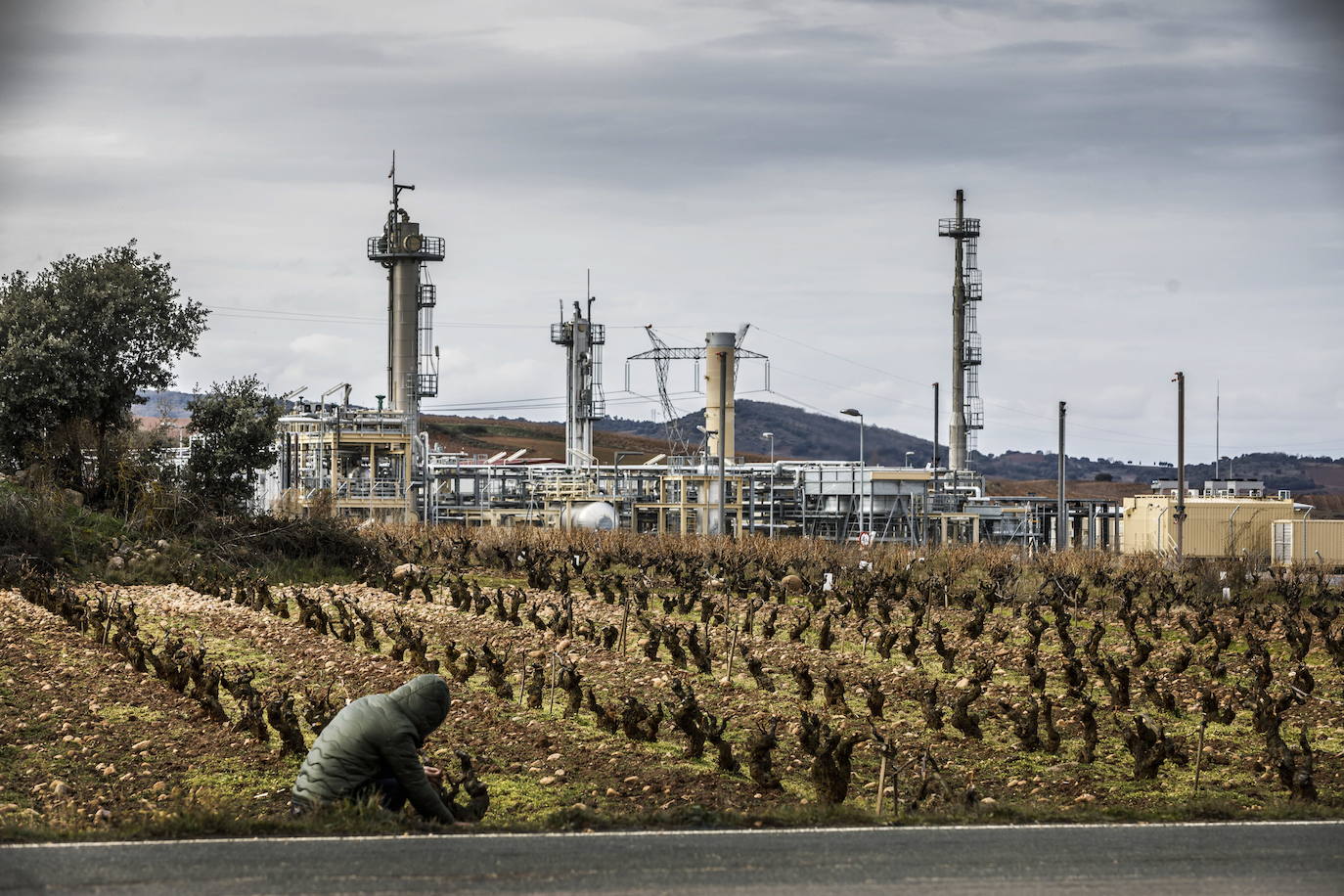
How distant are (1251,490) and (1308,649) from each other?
42.0 m

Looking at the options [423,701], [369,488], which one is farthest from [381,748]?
[369,488]

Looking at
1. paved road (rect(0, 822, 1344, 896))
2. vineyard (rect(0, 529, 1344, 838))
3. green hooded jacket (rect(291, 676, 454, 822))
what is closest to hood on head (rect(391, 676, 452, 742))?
green hooded jacket (rect(291, 676, 454, 822))

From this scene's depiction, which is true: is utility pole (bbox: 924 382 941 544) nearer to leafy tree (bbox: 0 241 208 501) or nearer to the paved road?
leafy tree (bbox: 0 241 208 501)

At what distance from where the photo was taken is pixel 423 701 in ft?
32.1

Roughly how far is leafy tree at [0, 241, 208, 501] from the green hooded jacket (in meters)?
27.0

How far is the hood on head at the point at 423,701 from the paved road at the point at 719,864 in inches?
30.8

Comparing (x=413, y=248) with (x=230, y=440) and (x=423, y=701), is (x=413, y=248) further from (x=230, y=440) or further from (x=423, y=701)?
(x=423, y=701)

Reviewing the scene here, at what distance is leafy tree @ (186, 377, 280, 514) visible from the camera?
38.8 metres

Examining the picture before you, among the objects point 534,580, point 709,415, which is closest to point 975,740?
point 534,580

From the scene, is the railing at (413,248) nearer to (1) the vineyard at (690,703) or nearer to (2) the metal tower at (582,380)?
(2) the metal tower at (582,380)

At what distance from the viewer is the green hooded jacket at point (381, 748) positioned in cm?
970

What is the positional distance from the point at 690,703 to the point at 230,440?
28.1 meters

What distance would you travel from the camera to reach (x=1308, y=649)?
2078 centimetres

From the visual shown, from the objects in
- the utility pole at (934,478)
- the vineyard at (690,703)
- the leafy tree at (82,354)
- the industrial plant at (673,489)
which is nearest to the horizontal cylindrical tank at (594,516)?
the industrial plant at (673,489)
